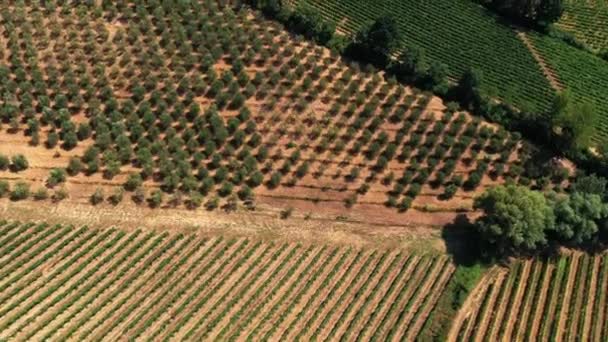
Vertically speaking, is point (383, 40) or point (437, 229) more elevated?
point (383, 40)

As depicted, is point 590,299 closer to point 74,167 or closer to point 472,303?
point 472,303

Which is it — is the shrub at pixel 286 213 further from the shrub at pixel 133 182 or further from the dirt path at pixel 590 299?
the dirt path at pixel 590 299

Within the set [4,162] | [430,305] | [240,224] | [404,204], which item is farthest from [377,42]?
[4,162]

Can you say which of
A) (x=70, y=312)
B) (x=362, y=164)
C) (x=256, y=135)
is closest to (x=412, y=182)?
(x=362, y=164)

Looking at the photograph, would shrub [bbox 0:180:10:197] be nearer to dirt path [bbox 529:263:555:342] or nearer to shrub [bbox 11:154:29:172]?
shrub [bbox 11:154:29:172]

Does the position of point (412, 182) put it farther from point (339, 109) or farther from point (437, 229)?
point (339, 109)
